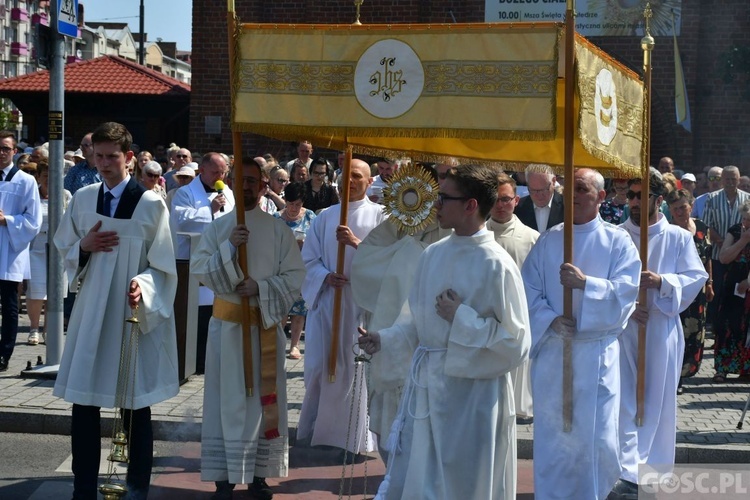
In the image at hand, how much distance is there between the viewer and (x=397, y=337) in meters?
5.74

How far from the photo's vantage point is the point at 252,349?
7191mm

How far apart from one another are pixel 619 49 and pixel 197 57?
7.79 m

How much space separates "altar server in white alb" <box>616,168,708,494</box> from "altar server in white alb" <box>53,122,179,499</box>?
2797 mm

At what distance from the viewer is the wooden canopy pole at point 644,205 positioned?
23.2 ft

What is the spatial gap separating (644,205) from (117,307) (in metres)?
3.16

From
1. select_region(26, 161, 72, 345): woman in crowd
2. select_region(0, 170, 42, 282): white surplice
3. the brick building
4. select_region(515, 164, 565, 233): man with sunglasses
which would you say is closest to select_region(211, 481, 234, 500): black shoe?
select_region(515, 164, 565, 233): man with sunglasses

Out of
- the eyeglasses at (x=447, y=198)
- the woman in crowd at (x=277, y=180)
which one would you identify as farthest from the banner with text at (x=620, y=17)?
the eyeglasses at (x=447, y=198)

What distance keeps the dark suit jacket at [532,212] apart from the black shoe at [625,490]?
3437mm

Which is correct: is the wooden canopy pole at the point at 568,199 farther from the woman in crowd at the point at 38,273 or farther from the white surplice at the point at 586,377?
the woman in crowd at the point at 38,273

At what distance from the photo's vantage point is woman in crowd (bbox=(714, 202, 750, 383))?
1134 centimetres

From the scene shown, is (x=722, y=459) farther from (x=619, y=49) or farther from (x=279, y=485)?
(x=619, y=49)

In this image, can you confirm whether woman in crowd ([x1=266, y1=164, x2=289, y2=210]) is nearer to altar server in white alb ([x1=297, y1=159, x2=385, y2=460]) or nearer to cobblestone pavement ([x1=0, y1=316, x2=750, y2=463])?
cobblestone pavement ([x1=0, y1=316, x2=750, y2=463])

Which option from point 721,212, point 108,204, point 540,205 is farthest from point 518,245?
point 721,212

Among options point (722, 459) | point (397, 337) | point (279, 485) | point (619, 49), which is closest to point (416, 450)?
point (397, 337)
